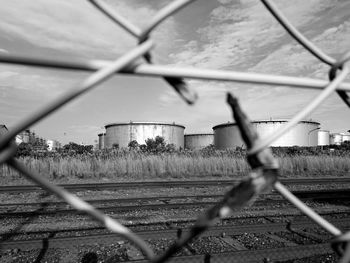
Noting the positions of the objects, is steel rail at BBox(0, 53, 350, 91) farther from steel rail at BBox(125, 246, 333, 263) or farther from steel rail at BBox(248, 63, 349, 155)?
steel rail at BBox(125, 246, 333, 263)

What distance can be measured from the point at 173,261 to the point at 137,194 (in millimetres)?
6705

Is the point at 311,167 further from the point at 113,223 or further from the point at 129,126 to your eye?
the point at 129,126

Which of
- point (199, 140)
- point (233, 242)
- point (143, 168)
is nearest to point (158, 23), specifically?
point (233, 242)

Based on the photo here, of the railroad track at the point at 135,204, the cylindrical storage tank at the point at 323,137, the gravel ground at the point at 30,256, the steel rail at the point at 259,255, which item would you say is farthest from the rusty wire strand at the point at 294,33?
the cylindrical storage tank at the point at 323,137

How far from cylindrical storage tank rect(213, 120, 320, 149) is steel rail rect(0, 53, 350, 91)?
4179cm

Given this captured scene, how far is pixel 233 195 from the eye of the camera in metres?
0.54

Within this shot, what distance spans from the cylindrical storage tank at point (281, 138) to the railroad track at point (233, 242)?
36.9 m

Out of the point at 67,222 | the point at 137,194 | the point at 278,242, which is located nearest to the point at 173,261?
the point at 278,242

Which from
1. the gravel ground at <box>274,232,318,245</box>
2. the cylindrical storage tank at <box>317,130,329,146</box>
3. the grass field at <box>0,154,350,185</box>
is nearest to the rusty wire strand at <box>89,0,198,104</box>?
the gravel ground at <box>274,232,318,245</box>

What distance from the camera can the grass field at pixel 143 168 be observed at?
655 inches

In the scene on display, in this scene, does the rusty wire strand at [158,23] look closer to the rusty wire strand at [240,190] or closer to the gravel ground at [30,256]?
the rusty wire strand at [240,190]

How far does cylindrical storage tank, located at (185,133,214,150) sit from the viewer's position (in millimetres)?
60594

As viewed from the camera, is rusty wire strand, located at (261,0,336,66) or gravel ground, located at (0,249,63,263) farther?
gravel ground, located at (0,249,63,263)

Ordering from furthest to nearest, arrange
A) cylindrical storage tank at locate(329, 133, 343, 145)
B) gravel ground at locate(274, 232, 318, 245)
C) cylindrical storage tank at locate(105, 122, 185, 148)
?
cylindrical storage tank at locate(329, 133, 343, 145)
cylindrical storage tank at locate(105, 122, 185, 148)
gravel ground at locate(274, 232, 318, 245)
